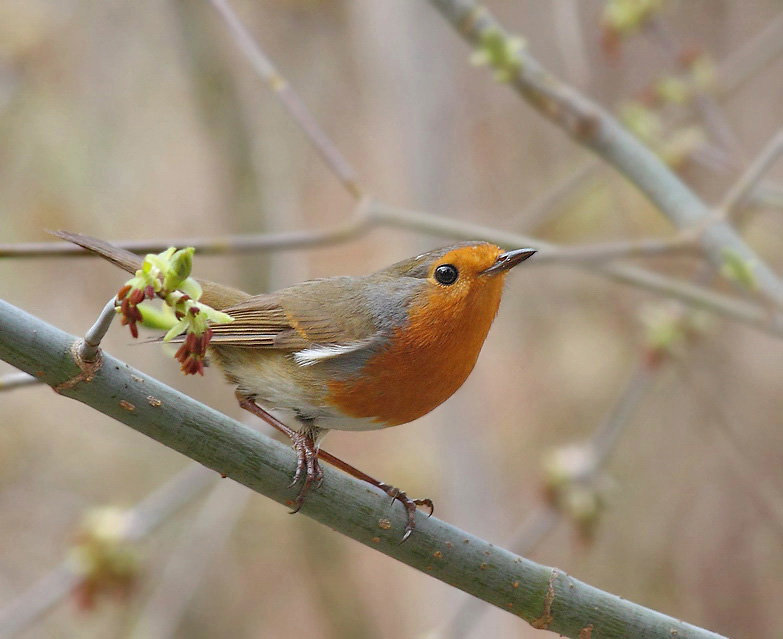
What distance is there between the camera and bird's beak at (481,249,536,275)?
9.84 feet

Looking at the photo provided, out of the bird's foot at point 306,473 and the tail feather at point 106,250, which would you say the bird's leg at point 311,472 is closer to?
the bird's foot at point 306,473

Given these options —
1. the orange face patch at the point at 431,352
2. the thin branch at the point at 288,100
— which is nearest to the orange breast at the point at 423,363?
the orange face patch at the point at 431,352

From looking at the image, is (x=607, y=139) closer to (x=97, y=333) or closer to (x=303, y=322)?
(x=303, y=322)

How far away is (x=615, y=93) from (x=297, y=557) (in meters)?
4.65

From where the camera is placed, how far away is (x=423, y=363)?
10.0 ft

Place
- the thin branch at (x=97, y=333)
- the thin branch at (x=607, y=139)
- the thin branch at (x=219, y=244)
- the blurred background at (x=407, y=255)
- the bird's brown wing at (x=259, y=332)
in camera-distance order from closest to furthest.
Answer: the thin branch at (x=97, y=333)
the thin branch at (x=219, y=244)
the bird's brown wing at (x=259, y=332)
the thin branch at (x=607, y=139)
the blurred background at (x=407, y=255)

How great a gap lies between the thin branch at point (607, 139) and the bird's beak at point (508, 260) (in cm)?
→ 117

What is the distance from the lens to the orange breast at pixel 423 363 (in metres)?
3.03

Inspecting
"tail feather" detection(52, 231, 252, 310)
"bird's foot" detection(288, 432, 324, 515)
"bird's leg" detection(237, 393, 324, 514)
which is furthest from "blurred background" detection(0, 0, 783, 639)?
"bird's foot" detection(288, 432, 324, 515)

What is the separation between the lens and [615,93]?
7652mm

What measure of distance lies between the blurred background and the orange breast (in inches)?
72.1

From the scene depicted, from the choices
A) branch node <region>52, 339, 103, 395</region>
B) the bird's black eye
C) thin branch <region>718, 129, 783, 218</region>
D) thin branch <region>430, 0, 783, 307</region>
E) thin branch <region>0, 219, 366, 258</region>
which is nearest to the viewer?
branch node <region>52, 339, 103, 395</region>

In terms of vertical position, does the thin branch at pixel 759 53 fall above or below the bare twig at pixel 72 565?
above

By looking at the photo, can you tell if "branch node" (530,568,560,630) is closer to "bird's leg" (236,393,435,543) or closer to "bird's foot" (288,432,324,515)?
"bird's leg" (236,393,435,543)
